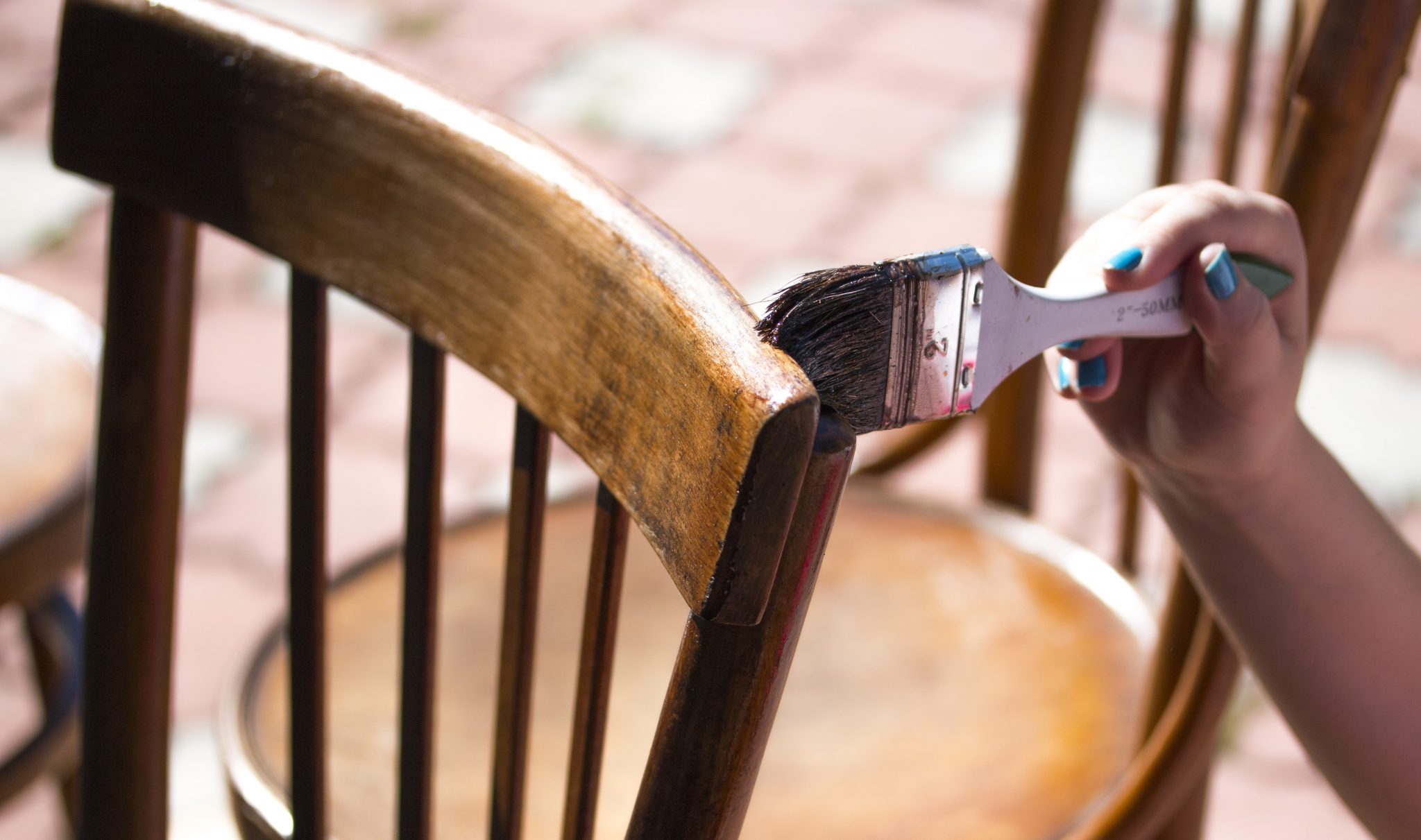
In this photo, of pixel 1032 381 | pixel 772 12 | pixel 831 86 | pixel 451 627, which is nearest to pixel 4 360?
pixel 451 627

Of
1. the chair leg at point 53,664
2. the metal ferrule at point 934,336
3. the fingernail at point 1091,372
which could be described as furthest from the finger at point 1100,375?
the chair leg at point 53,664

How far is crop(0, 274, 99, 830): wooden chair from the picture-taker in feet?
2.23

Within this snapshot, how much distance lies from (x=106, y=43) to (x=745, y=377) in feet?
0.88

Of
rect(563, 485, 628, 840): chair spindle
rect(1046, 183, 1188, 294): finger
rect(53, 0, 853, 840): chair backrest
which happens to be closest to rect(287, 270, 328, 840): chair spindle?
rect(53, 0, 853, 840): chair backrest

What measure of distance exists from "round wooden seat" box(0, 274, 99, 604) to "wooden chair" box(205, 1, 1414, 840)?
115 millimetres

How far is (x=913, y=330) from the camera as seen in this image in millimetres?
320

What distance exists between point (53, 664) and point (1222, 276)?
0.77m

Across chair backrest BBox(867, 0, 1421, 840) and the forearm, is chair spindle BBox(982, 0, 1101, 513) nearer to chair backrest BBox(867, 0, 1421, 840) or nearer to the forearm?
chair backrest BBox(867, 0, 1421, 840)

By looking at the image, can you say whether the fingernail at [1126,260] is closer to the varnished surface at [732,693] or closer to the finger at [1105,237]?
the finger at [1105,237]

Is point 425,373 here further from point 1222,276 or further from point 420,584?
point 1222,276

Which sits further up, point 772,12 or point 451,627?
point 772,12

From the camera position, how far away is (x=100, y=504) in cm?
48

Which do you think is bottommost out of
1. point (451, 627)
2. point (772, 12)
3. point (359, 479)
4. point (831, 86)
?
point (451, 627)

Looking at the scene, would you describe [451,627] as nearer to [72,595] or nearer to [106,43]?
[106,43]
